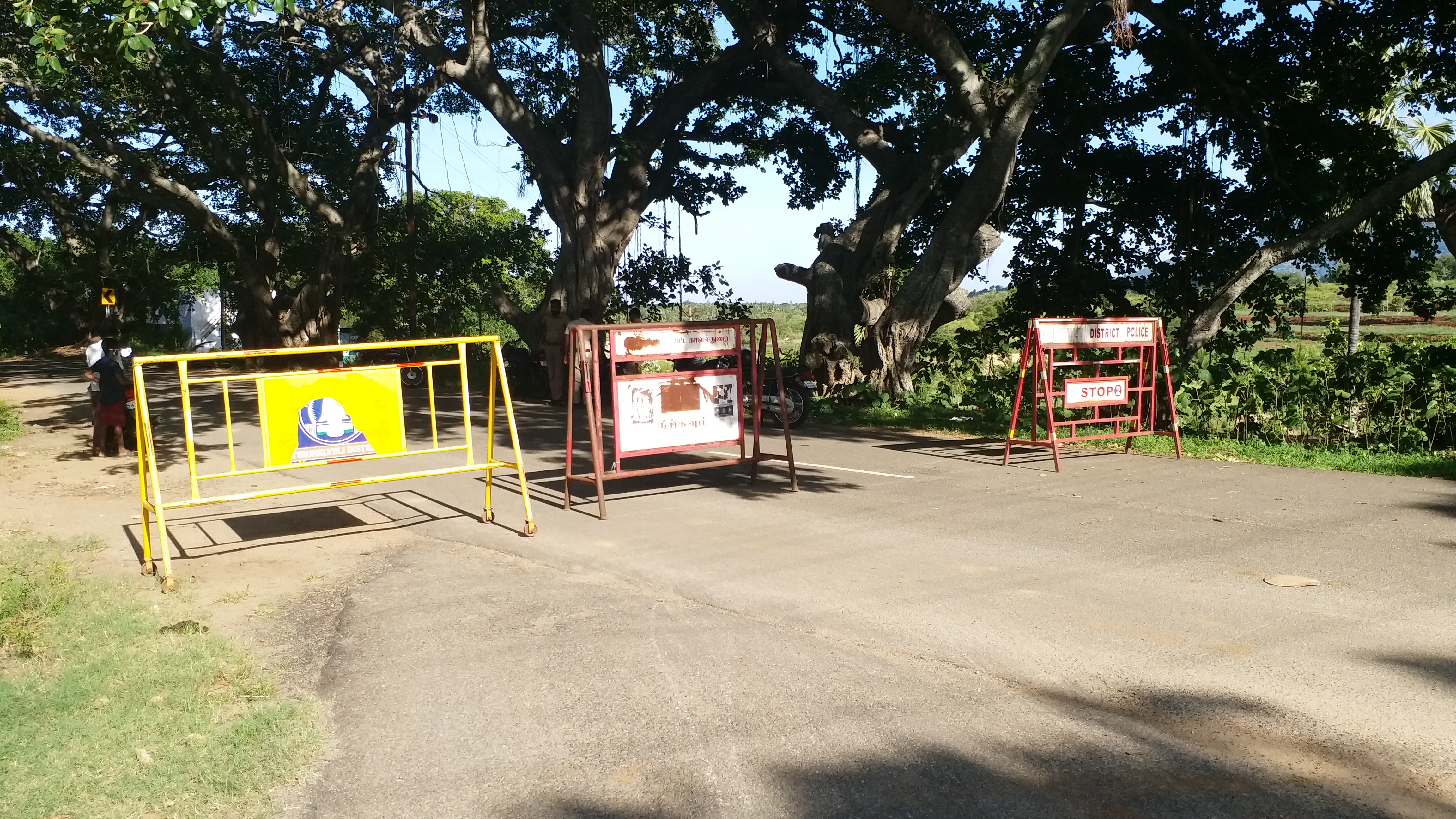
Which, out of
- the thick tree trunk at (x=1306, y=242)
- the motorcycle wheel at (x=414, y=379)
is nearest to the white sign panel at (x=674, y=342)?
the thick tree trunk at (x=1306, y=242)

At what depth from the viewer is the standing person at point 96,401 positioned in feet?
43.9

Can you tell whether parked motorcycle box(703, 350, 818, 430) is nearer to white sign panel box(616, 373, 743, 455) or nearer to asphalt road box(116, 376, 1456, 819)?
white sign panel box(616, 373, 743, 455)

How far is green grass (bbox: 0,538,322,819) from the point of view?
4.04m

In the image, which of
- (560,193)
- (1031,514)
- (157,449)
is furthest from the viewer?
(560,193)

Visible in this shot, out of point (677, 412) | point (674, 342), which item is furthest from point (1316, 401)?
point (674, 342)

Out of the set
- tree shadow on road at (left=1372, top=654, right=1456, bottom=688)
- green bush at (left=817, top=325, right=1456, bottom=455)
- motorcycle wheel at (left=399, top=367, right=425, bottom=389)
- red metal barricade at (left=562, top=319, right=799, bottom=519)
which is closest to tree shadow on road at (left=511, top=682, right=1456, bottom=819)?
tree shadow on road at (left=1372, top=654, right=1456, bottom=688)

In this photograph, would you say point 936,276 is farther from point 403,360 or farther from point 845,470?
point 403,360

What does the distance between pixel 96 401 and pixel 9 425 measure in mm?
3413

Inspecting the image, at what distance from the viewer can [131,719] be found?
4.75 meters

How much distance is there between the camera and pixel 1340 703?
15.7 ft

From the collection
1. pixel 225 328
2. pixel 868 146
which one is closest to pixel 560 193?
pixel 868 146

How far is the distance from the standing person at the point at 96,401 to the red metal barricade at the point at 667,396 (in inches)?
260

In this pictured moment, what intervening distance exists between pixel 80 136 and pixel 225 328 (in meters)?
14.8

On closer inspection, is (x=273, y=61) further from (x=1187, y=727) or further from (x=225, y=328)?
(x=1187, y=727)
